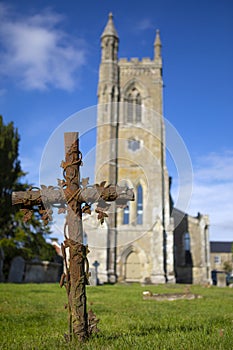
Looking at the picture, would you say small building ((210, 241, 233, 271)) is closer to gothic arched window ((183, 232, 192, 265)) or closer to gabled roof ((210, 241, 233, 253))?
gabled roof ((210, 241, 233, 253))

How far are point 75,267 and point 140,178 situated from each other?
94.4 feet

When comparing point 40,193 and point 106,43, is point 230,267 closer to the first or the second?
point 106,43

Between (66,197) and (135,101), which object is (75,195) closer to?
(66,197)

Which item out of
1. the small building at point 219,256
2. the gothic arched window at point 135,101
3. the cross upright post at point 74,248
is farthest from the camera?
the small building at point 219,256

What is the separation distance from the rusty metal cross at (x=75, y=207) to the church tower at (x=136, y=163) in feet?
72.6

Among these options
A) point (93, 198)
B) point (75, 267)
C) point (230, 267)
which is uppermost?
point (93, 198)

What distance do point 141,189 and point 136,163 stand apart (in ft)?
7.97

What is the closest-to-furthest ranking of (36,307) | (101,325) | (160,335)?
(160,335) → (101,325) → (36,307)

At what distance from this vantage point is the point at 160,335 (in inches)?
185

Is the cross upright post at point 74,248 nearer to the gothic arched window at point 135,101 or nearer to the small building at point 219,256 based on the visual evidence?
the gothic arched window at point 135,101

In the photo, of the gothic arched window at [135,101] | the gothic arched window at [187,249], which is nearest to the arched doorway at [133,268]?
the gothic arched window at [187,249]

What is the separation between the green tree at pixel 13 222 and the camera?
24688mm

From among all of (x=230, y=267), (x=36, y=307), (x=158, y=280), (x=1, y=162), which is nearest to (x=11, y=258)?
(x=1, y=162)

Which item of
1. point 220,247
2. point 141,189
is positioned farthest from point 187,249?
point 220,247
